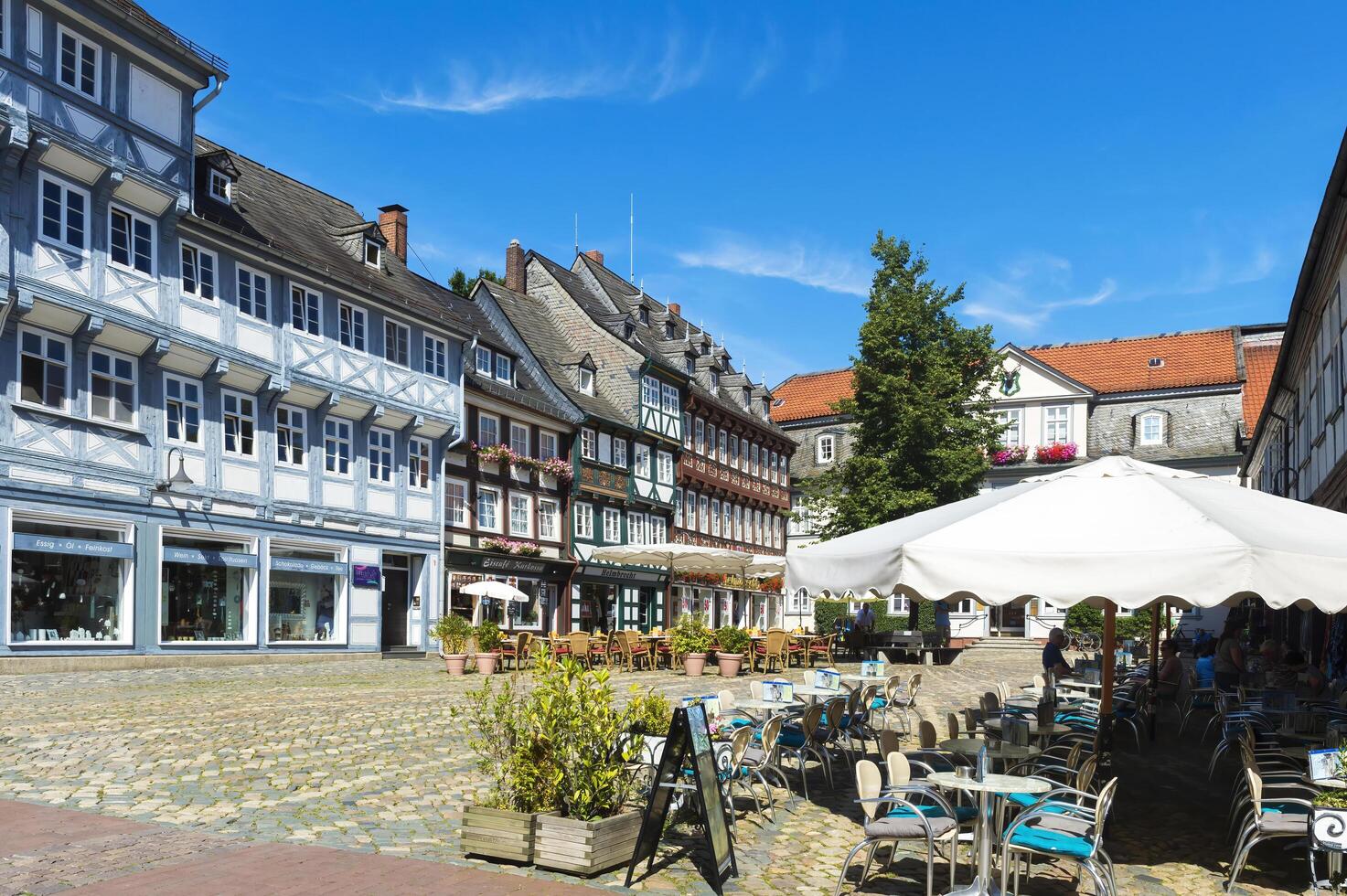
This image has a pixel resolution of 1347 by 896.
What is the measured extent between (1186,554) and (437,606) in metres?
27.8

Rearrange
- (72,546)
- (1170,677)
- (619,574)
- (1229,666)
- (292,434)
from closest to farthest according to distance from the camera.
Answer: (1170,677) < (1229,666) < (72,546) < (292,434) < (619,574)

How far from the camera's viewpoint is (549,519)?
1528 inches

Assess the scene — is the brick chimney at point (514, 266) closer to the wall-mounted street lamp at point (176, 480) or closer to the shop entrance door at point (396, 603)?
the shop entrance door at point (396, 603)

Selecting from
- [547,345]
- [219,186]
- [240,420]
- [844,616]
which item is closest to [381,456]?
[240,420]

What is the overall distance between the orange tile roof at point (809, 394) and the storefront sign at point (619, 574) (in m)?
17.9

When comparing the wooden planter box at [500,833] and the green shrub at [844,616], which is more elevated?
the wooden planter box at [500,833]

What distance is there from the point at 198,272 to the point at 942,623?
30.2 m

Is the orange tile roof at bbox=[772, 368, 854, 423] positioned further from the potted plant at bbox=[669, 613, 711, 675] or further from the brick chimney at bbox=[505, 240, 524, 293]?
the potted plant at bbox=[669, 613, 711, 675]

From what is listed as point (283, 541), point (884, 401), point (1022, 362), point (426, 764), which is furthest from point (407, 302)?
point (1022, 362)

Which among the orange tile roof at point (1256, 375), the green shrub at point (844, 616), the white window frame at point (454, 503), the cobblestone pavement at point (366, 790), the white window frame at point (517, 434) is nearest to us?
the cobblestone pavement at point (366, 790)

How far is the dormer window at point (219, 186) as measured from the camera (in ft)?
91.2

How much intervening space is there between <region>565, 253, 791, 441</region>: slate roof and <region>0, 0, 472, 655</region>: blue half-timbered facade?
548 inches

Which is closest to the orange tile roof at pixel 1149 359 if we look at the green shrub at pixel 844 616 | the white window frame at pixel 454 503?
the green shrub at pixel 844 616

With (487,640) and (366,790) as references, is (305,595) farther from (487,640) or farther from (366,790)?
(366,790)
